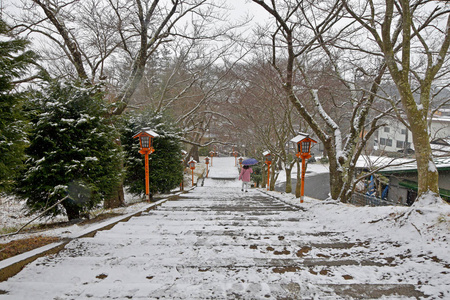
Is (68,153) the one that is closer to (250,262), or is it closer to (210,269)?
(210,269)

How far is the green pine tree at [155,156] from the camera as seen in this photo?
846 cm

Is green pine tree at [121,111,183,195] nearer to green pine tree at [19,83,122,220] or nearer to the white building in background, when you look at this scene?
green pine tree at [19,83,122,220]

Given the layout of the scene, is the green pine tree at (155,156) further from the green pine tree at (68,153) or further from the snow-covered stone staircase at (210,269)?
the snow-covered stone staircase at (210,269)

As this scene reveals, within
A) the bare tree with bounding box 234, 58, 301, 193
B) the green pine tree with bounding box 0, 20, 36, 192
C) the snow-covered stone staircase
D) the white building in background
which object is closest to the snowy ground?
the snow-covered stone staircase

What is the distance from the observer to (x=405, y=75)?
3516 mm

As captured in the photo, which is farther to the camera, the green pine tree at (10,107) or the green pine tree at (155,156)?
the green pine tree at (155,156)

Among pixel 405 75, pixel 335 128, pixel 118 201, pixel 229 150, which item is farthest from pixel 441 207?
pixel 229 150

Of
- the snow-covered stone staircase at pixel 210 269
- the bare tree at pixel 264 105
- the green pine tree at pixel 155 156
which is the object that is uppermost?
the bare tree at pixel 264 105

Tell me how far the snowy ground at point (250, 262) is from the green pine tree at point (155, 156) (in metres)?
5.22

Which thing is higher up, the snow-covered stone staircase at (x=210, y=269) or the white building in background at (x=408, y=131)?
the white building in background at (x=408, y=131)

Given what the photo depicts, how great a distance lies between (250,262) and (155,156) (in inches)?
284

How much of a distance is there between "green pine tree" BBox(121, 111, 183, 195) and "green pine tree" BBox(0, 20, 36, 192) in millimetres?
5139

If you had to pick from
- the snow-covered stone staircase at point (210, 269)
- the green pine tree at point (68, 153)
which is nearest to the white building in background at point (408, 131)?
→ the snow-covered stone staircase at point (210, 269)

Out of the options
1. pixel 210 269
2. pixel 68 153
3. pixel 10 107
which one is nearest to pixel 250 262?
pixel 210 269
